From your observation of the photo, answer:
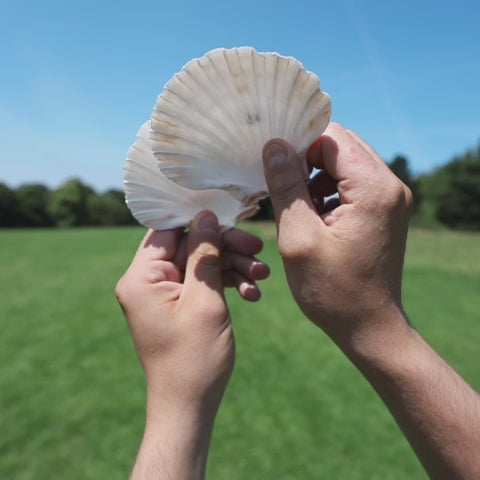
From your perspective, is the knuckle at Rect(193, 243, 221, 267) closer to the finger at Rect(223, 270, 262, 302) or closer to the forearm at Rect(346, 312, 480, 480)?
the finger at Rect(223, 270, 262, 302)

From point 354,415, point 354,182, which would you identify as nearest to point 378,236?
point 354,182

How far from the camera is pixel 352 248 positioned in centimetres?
91

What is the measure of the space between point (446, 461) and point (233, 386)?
11.5ft

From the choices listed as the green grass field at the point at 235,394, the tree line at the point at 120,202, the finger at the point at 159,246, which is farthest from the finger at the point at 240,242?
the tree line at the point at 120,202

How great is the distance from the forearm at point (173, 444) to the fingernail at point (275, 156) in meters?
0.54

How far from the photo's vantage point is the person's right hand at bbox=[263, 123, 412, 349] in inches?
35.8

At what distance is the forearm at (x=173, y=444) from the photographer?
932 mm

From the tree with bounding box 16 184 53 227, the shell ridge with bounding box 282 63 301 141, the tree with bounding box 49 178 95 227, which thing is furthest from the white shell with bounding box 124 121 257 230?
the tree with bounding box 49 178 95 227

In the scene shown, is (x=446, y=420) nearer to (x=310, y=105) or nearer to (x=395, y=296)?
(x=395, y=296)

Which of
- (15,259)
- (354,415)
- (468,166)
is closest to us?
(354,415)

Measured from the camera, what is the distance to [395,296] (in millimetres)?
945

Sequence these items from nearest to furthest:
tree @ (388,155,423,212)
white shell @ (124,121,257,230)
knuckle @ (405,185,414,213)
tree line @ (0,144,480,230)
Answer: knuckle @ (405,185,414,213)
white shell @ (124,121,257,230)
tree line @ (0,144,480,230)
tree @ (388,155,423,212)

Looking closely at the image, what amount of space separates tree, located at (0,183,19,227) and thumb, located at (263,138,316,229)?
39024 millimetres

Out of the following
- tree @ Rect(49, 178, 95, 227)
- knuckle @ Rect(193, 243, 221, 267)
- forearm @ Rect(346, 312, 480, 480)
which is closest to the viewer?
forearm @ Rect(346, 312, 480, 480)
